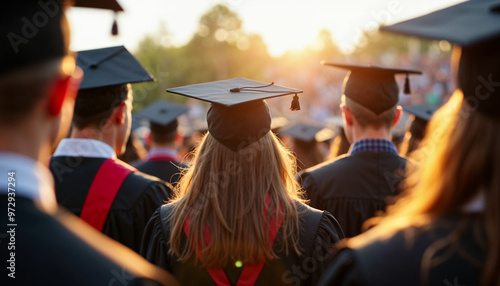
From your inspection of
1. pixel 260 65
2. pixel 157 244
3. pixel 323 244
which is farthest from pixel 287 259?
pixel 260 65

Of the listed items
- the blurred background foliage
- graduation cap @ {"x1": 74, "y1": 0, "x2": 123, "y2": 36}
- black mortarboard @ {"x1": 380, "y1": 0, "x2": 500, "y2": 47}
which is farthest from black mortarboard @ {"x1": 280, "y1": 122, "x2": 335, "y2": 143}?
the blurred background foliage

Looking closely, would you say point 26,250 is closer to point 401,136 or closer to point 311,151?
point 311,151

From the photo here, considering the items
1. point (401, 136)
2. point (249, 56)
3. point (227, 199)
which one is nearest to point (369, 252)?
point (227, 199)

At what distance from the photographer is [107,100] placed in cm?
312

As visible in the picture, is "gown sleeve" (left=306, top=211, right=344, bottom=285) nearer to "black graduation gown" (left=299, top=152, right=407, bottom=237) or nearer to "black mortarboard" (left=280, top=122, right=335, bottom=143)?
"black graduation gown" (left=299, top=152, right=407, bottom=237)

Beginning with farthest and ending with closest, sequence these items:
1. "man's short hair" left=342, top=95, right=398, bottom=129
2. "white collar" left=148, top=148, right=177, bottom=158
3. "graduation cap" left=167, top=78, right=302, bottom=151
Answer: "white collar" left=148, top=148, right=177, bottom=158, "man's short hair" left=342, top=95, right=398, bottom=129, "graduation cap" left=167, top=78, right=302, bottom=151

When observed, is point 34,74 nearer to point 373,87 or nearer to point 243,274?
point 243,274

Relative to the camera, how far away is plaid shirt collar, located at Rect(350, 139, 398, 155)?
323 centimetres

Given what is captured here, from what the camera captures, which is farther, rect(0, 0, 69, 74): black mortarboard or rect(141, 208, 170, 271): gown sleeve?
rect(141, 208, 170, 271): gown sleeve

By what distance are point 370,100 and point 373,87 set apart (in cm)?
14

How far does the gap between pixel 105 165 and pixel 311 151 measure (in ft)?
11.3

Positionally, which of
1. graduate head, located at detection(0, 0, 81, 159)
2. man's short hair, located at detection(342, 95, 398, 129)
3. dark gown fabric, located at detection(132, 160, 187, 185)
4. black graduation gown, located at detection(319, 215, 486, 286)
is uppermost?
graduate head, located at detection(0, 0, 81, 159)

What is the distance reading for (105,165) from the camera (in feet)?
9.70

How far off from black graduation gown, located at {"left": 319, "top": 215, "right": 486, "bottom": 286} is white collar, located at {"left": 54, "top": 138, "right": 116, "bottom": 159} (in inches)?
84.7
